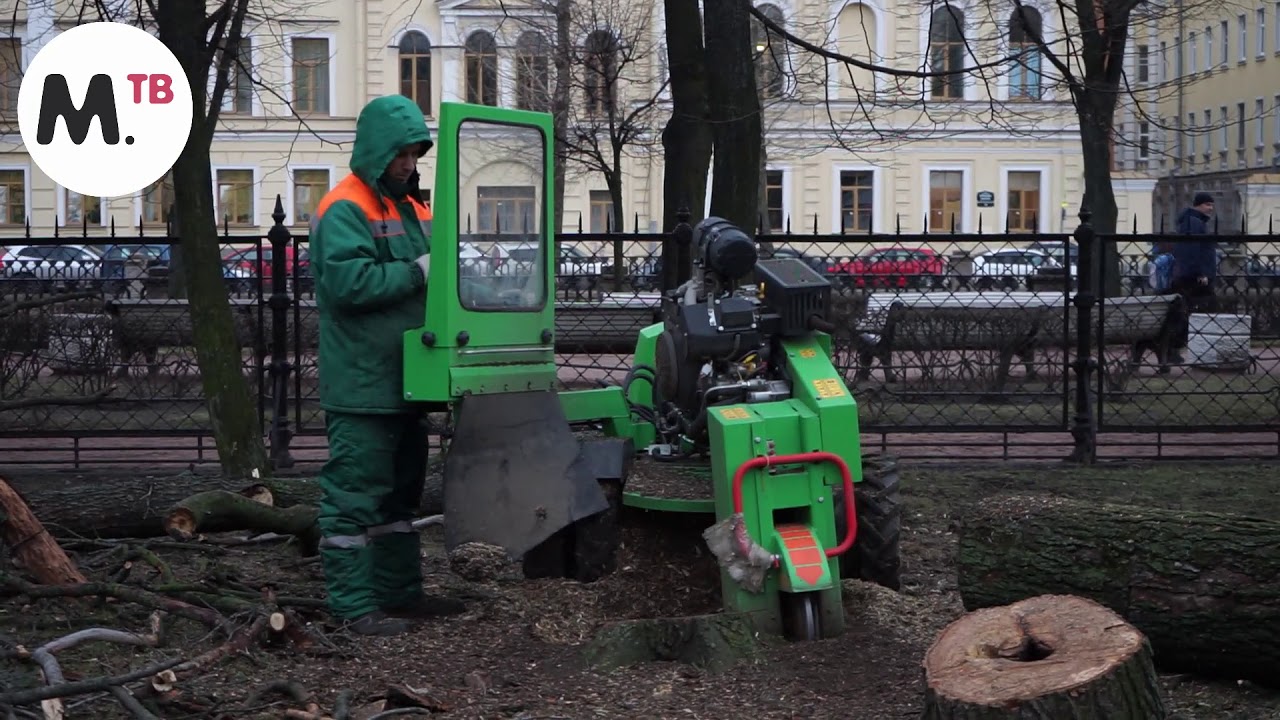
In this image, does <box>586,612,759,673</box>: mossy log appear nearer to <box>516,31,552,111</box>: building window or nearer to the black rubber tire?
the black rubber tire

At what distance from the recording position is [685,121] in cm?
1166

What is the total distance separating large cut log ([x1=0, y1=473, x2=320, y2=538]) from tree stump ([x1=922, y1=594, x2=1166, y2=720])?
3.93m

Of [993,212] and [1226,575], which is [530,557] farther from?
[993,212]

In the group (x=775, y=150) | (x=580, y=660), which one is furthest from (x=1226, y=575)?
(x=775, y=150)

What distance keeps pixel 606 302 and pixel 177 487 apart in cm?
458

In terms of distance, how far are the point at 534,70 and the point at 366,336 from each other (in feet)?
82.1

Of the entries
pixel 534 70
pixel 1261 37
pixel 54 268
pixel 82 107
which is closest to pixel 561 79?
pixel 534 70

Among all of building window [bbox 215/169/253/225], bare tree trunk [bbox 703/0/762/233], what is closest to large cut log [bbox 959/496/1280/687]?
bare tree trunk [bbox 703/0/762/233]

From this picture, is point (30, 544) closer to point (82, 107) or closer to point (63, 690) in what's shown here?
point (63, 690)

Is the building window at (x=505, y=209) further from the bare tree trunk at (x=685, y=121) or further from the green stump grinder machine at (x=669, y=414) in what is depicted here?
the bare tree trunk at (x=685, y=121)

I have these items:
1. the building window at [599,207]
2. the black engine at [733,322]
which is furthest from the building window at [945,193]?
the black engine at [733,322]

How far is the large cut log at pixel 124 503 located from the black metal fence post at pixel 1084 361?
533 centimetres

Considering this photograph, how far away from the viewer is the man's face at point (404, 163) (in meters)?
6.00

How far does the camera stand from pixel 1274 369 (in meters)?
11.7
